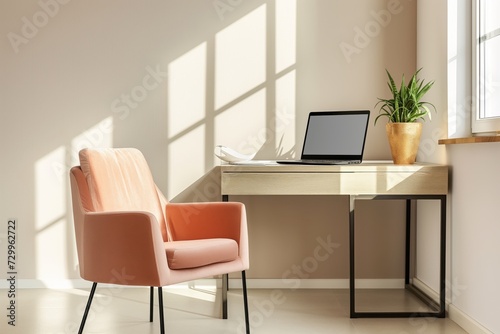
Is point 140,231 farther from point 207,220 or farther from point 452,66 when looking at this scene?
point 452,66

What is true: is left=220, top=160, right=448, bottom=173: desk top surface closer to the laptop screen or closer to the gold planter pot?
the gold planter pot

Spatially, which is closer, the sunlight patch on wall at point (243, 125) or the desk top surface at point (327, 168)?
the desk top surface at point (327, 168)

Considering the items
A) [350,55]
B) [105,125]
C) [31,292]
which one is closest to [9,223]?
[31,292]

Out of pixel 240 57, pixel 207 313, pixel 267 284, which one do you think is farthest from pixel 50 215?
pixel 240 57

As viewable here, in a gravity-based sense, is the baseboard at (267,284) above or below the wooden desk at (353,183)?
below

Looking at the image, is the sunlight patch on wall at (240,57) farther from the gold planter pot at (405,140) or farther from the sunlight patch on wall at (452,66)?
the sunlight patch on wall at (452,66)

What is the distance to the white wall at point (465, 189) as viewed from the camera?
2664 millimetres

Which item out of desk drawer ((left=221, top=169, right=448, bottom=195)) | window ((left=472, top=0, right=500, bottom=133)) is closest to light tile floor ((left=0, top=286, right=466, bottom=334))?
desk drawer ((left=221, top=169, right=448, bottom=195))

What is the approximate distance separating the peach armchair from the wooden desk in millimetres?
283

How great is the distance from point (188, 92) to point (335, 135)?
91cm

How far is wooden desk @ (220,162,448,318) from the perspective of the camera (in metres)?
3.17

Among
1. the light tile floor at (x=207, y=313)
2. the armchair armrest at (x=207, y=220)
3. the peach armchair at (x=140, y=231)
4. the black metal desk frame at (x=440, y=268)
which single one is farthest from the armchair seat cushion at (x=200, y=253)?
the black metal desk frame at (x=440, y=268)

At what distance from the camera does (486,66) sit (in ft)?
9.90

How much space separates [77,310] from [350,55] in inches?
82.4
